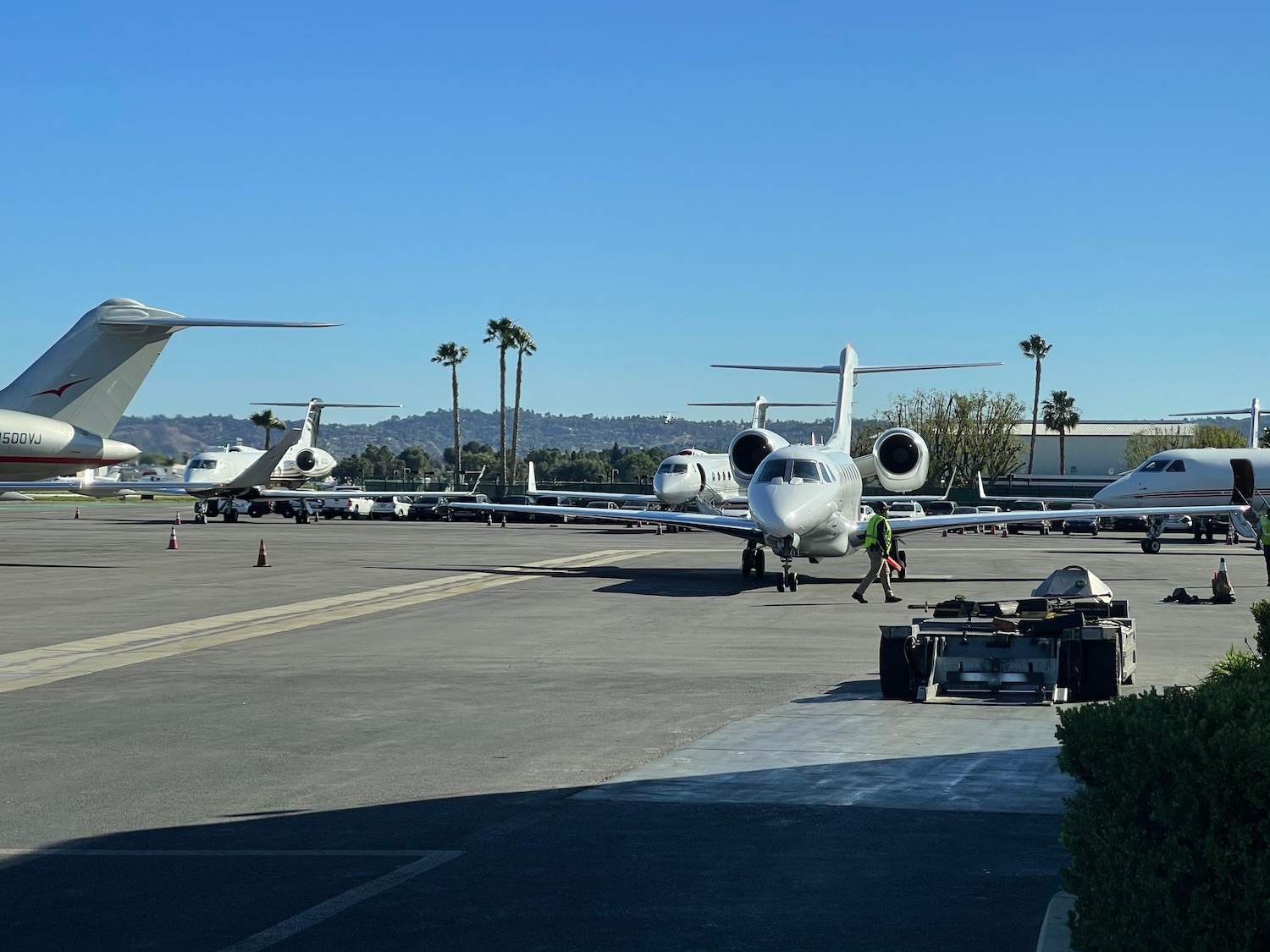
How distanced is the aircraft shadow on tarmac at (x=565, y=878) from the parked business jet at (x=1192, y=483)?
40.8 meters

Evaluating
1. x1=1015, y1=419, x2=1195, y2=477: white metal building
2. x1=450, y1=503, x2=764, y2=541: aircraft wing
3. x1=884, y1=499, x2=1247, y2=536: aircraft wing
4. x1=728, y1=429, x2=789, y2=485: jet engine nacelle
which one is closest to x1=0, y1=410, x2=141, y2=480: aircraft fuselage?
x1=450, y1=503, x2=764, y2=541: aircraft wing

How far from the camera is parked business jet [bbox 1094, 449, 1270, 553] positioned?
46.3 meters

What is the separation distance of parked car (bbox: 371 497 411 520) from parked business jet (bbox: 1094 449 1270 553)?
138 ft

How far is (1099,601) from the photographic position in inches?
595

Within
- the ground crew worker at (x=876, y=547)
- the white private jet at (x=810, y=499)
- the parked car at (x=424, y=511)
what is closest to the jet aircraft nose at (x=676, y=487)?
the white private jet at (x=810, y=499)

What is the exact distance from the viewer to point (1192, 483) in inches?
1833

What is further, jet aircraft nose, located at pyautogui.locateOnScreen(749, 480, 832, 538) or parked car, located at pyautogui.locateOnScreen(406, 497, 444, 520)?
parked car, located at pyautogui.locateOnScreen(406, 497, 444, 520)

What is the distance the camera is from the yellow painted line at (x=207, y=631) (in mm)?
15773

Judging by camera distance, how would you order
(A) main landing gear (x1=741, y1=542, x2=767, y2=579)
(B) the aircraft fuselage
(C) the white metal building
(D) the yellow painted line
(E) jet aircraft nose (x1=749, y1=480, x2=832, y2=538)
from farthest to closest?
(C) the white metal building → (A) main landing gear (x1=741, y1=542, x2=767, y2=579) → (B) the aircraft fuselage → (E) jet aircraft nose (x1=749, y1=480, x2=832, y2=538) → (D) the yellow painted line

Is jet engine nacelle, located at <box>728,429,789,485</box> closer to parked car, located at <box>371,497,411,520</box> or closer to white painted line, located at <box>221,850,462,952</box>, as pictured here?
white painted line, located at <box>221,850,462,952</box>

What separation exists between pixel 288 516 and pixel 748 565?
54012mm

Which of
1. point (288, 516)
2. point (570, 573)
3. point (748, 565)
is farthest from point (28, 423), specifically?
point (288, 516)

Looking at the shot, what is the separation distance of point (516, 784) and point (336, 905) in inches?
114

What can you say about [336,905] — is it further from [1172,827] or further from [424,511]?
[424,511]
